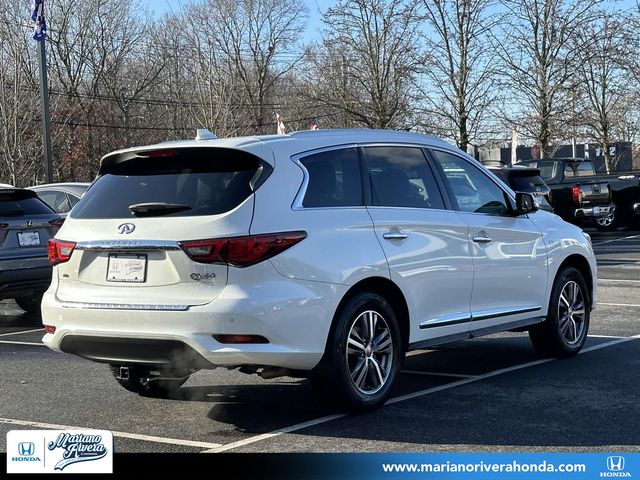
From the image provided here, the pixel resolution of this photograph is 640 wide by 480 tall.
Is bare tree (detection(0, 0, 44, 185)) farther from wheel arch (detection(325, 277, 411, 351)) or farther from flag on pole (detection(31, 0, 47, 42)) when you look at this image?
wheel arch (detection(325, 277, 411, 351))

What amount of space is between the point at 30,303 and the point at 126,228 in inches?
278

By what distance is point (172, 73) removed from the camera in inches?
2163

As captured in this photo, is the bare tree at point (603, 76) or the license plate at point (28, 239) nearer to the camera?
the license plate at point (28, 239)

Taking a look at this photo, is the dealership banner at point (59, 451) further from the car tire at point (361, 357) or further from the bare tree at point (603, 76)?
the bare tree at point (603, 76)

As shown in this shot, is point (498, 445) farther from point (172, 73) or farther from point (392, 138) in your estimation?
point (172, 73)

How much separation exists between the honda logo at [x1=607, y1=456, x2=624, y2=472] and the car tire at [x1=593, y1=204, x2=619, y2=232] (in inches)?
738

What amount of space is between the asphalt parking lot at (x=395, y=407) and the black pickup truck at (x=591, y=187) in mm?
14146

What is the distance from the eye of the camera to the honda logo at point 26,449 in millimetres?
5020

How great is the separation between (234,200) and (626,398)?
2.97 metres

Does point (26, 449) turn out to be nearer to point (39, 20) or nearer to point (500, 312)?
point (500, 312)

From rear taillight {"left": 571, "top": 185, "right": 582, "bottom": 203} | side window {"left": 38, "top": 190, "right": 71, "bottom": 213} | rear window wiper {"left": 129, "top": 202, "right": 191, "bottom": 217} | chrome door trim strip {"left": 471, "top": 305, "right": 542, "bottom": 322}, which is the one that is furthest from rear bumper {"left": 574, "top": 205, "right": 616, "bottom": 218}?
rear window wiper {"left": 129, "top": 202, "right": 191, "bottom": 217}

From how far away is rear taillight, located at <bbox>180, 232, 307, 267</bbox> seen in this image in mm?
5203

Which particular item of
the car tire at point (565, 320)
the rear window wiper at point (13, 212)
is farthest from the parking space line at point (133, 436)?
the rear window wiper at point (13, 212)

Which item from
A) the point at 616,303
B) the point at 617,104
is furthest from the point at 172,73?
the point at 616,303
